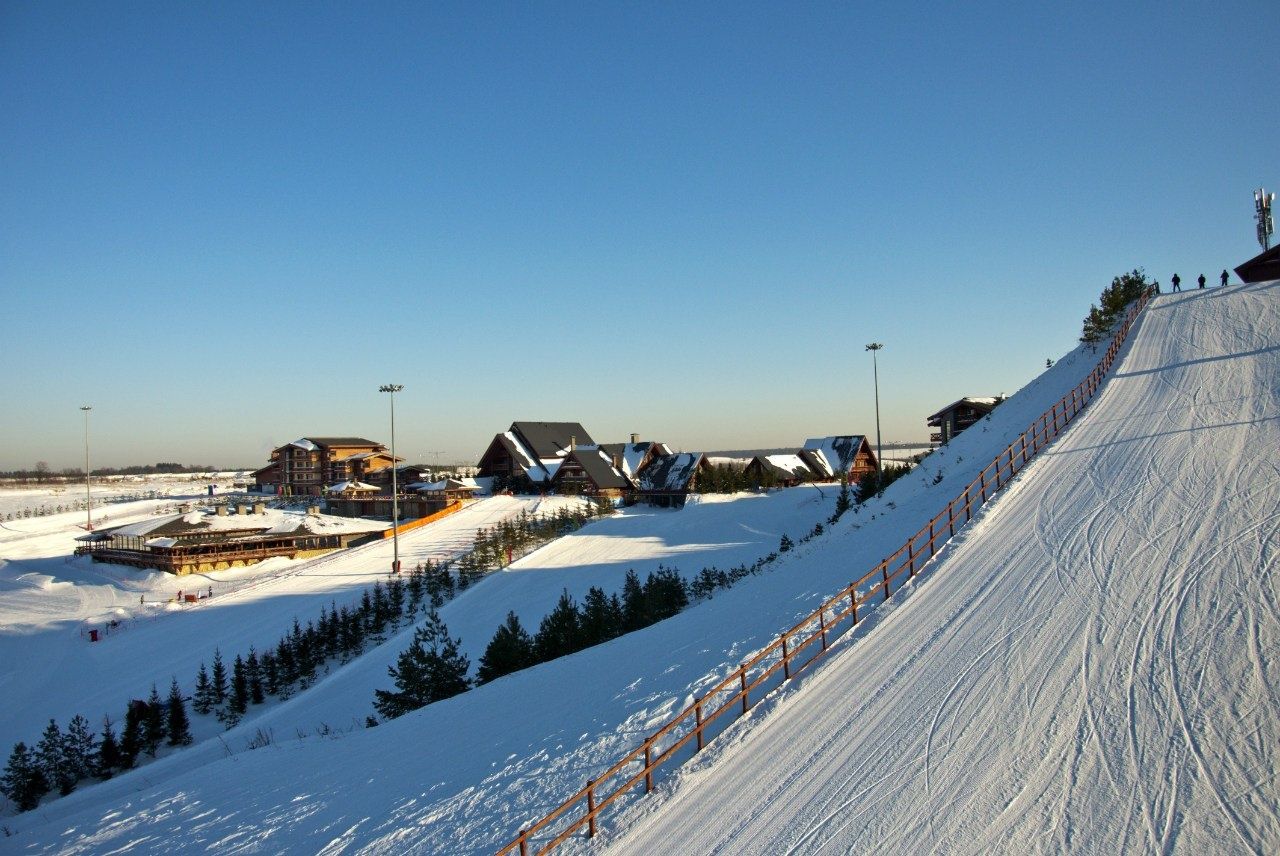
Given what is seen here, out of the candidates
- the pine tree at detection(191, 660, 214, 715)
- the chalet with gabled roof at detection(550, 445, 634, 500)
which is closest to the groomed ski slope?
the pine tree at detection(191, 660, 214, 715)

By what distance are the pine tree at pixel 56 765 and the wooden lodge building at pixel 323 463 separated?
63236 millimetres

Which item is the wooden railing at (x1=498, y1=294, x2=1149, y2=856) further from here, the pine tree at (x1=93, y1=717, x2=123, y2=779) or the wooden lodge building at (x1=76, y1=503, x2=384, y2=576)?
the wooden lodge building at (x1=76, y1=503, x2=384, y2=576)

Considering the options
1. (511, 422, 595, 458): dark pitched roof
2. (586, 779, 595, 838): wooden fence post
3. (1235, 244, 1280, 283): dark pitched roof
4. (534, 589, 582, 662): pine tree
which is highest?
(1235, 244, 1280, 283): dark pitched roof

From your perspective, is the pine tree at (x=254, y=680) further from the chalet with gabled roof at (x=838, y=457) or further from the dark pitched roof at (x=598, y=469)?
the chalet with gabled roof at (x=838, y=457)

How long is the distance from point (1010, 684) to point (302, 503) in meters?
68.5

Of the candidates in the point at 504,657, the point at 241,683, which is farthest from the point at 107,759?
the point at 504,657

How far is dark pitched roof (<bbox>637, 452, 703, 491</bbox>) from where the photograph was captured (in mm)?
51969

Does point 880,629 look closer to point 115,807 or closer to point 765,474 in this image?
Answer: point 115,807

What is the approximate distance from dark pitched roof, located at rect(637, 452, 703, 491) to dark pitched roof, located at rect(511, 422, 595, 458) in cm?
1766

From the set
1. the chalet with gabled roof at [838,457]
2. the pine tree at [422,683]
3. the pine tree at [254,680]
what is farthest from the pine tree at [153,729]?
the chalet with gabled roof at [838,457]

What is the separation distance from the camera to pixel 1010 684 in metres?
10.1

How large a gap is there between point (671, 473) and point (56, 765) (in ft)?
129

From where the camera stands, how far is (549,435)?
2923 inches

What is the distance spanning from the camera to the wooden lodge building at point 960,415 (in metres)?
45.3
